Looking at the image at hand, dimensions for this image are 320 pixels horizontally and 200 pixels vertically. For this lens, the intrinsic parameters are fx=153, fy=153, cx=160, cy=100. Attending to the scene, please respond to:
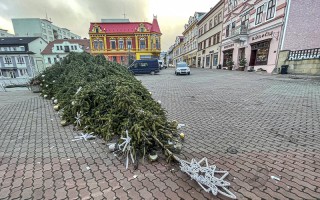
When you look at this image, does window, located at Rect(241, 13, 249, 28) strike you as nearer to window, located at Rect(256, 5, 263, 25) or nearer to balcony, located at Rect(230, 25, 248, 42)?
balcony, located at Rect(230, 25, 248, 42)

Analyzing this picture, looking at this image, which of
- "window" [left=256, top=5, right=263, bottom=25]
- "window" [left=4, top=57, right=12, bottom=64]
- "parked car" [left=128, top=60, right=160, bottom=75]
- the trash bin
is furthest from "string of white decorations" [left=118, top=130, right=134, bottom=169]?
"window" [left=4, top=57, right=12, bottom=64]

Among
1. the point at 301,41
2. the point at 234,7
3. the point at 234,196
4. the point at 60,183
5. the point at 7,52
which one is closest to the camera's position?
the point at 234,196

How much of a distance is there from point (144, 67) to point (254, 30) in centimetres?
1473

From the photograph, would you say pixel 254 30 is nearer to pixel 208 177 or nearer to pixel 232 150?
pixel 232 150

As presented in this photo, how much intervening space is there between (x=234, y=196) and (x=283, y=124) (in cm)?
343

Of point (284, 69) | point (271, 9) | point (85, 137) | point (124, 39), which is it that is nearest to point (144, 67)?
point (271, 9)

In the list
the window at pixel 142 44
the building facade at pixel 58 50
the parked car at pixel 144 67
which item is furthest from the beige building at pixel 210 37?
the building facade at pixel 58 50

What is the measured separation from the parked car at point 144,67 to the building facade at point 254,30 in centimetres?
1157

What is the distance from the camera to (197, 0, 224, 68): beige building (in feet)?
87.6

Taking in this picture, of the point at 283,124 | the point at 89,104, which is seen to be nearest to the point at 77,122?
the point at 89,104

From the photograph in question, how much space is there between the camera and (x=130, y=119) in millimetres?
3258

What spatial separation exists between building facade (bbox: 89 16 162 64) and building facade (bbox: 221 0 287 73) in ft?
61.1

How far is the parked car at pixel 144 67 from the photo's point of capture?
73.7 feet

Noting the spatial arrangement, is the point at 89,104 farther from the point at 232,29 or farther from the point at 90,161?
the point at 232,29
